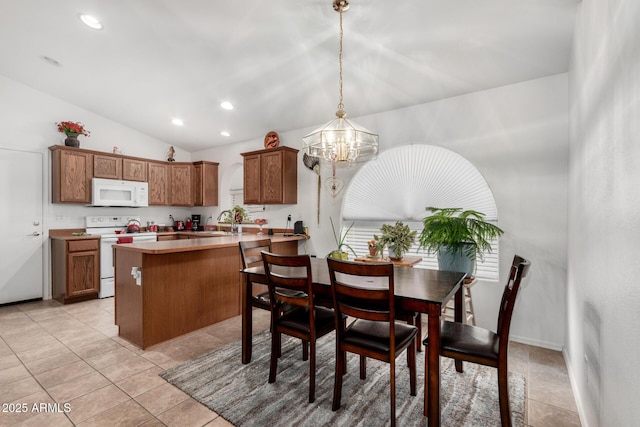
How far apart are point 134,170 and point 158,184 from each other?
0.49 metres

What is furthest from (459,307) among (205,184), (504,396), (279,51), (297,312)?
(205,184)

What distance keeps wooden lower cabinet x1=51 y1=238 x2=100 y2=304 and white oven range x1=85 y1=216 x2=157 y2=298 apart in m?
0.07

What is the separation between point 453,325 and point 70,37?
4748mm

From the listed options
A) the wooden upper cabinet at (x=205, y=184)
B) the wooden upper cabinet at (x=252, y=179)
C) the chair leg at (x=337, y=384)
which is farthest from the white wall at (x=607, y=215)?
the wooden upper cabinet at (x=205, y=184)

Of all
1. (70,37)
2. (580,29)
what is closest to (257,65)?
(70,37)

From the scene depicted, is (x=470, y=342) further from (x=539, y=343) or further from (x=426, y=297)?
(x=539, y=343)

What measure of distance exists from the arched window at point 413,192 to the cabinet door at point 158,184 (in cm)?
372

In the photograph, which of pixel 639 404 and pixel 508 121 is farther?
pixel 508 121

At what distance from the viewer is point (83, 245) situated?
174 inches

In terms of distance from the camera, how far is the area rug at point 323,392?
1.89m

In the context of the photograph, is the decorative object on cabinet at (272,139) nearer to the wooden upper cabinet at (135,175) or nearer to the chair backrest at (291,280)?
the wooden upper cabinet at (135,175)

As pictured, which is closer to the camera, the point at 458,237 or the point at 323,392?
the point at 323,392

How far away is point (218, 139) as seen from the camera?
18.8ft

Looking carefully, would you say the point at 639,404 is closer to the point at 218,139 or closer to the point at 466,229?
the point at 466,229
